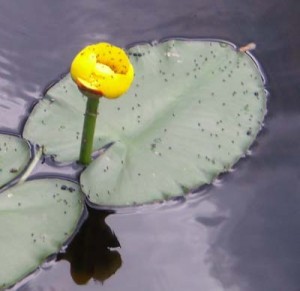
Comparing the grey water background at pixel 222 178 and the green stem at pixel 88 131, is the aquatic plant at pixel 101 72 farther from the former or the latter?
the grey water background at pixel 222 178

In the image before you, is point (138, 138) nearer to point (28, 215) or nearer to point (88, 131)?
point (88, 131)

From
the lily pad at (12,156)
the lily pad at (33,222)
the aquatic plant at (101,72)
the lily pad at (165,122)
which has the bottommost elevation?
the lily pad at (33,222)

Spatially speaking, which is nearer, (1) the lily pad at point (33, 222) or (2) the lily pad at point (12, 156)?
(1) the lily pad at point (33, 222)

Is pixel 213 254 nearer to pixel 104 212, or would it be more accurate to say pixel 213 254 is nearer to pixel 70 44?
pixel 104 212

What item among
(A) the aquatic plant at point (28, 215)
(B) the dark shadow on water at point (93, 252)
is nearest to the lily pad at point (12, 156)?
(A) the aquatic plant at point (28, 215)

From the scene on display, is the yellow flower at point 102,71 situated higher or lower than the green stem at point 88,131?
higher

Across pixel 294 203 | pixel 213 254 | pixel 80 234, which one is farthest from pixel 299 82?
pixel 80 234

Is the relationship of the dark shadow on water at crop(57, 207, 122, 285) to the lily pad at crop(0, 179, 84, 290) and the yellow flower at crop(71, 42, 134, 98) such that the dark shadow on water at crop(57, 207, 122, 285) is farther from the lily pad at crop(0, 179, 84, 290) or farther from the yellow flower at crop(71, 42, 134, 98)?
the yellow flower at crop(71, 42, 134, 98)
